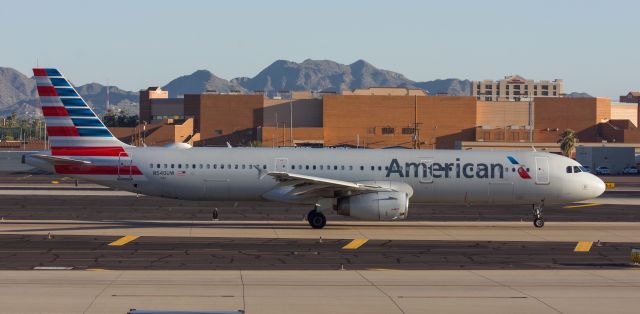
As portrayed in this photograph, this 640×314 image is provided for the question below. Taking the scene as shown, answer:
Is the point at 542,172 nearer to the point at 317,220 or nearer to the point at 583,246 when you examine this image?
the point at 583,246

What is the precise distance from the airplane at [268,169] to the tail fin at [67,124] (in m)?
0.04

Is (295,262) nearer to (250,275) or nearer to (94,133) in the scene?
(250,275)

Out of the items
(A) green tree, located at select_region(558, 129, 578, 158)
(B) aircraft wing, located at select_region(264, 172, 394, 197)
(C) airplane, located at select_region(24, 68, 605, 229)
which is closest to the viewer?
(B) aircraft wing, located at select_region(264, 172, 394, 197)

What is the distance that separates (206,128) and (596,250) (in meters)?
124

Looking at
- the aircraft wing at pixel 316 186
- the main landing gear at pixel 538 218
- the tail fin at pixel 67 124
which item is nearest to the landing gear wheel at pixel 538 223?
the main landing gear at pixel 538 218

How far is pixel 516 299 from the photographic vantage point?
2281cm

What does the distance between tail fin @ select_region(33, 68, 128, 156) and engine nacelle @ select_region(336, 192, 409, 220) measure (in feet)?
33.0

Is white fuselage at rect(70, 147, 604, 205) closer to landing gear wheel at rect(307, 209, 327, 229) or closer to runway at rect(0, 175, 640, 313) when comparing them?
landing gear wheel at rect(307, 209, 327, 229)

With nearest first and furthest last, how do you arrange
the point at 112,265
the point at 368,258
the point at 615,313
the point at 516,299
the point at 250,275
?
the point at 615,313 < the point at 516,299 < the point at 250,275 < the point at 112,265 < the point at 368,258

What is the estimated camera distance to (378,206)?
38.3m

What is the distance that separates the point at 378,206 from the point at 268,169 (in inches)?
207

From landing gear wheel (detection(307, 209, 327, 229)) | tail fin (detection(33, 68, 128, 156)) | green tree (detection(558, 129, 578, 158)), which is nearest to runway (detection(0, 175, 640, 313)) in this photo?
landing gear wheel (detection(307, 209, 327, 229))

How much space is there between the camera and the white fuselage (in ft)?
133

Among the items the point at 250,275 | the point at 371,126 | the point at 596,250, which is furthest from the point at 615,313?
the point at 371,126
